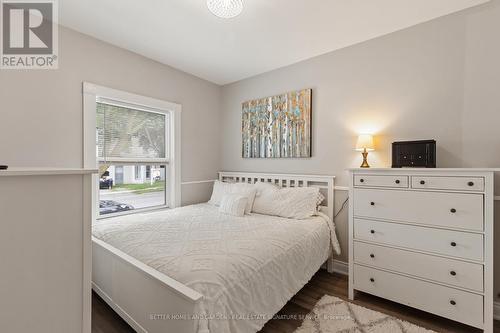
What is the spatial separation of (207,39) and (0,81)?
179cm

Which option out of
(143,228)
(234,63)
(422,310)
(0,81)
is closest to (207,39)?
(234,63)

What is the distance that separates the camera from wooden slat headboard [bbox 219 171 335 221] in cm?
264

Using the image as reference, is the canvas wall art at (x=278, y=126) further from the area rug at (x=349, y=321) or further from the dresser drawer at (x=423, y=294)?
the area rug at (x=349, y=321)

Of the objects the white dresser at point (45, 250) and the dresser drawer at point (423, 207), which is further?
the dresser drawer at point (423, 207)

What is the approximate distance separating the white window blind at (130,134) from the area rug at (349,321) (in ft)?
8.15

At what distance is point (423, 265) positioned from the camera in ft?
5.75

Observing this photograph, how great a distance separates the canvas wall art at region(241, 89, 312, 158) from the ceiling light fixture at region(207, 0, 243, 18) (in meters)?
1.35

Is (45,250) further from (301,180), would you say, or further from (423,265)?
(301,180)

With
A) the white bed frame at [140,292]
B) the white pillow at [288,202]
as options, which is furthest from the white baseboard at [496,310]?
the white bed frame at [140,292]

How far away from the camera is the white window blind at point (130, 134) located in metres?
2.53

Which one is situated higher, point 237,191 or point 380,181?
point 380,181

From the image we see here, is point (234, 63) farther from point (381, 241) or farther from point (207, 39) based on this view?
point (381, 241)

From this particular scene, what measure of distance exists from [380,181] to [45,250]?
2.18 meters

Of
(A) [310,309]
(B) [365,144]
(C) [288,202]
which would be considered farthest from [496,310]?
(C) [288,202]
